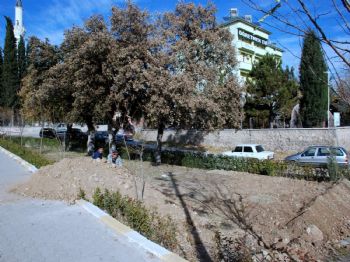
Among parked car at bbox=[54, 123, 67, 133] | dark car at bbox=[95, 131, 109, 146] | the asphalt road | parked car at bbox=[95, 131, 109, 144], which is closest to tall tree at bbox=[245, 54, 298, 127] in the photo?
dark car at bbox=[95, 131, 109, 146]

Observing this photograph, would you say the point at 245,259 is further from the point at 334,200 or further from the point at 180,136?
the point at 180,136

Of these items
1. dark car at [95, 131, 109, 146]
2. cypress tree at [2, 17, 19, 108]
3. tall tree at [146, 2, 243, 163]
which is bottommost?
dark car at [95, 131, 109, 146]

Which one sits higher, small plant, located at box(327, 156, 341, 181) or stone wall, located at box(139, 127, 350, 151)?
stone wall, located at box(139, 127, 350, 151)

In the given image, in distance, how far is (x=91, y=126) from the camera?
27031 millimetres

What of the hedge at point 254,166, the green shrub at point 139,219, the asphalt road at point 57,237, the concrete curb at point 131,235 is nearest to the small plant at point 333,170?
the hedge at point 254,166

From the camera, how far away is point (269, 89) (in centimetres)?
3494

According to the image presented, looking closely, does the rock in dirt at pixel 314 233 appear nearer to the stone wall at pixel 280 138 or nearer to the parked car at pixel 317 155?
the parked car at pixel 317 155

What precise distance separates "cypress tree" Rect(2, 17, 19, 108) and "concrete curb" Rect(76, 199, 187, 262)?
179 ft

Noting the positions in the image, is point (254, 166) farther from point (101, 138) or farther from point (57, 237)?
point (101, 138)

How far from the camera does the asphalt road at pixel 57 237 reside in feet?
17.5

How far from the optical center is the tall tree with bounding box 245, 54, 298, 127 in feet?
114

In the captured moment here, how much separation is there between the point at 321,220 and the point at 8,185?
969 cm

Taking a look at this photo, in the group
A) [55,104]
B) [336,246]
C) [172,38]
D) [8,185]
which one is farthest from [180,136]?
[336,246]

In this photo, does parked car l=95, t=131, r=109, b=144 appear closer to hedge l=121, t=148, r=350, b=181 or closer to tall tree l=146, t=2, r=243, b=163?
hedge l=121, t=148, r=350, b=181
